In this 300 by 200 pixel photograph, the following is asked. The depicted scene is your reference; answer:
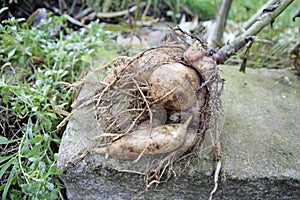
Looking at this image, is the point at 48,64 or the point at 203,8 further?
the point at 203,8

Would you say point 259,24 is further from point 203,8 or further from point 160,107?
point 203,8

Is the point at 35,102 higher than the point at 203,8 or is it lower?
lower

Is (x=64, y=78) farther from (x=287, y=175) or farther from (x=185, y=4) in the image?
(x=185, y=4)

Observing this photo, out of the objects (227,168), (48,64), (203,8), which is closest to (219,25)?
(203,8)

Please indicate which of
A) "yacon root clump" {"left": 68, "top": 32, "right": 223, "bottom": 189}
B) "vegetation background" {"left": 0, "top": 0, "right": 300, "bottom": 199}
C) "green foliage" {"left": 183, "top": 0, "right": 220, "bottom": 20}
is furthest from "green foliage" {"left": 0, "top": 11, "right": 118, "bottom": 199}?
"green foliage" {"left": 183, "top": 0, "right": 220, "bottom": 20}

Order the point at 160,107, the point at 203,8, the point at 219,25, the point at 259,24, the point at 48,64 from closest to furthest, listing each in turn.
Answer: the point at 160,107 < the point at 259,24 < the point at 48,64 < the point at 219,25 < the point at 203,8

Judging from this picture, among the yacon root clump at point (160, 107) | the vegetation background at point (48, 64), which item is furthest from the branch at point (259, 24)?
the vegetation background at point (48, 64)

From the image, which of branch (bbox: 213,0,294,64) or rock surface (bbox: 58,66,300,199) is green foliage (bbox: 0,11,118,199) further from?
branch (bbox: 213,0,294,64)

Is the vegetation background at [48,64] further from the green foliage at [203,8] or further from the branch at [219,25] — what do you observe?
the branch at [219,25]
